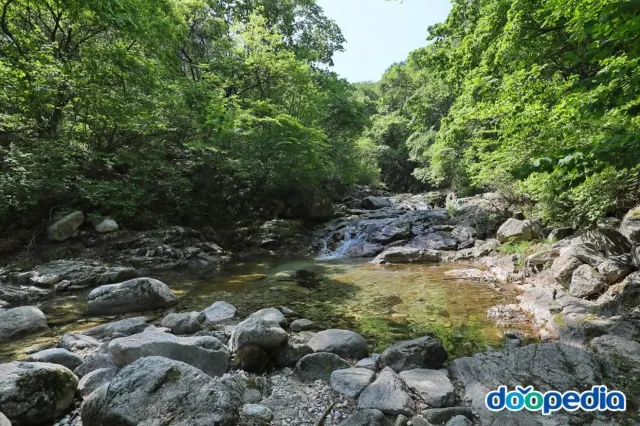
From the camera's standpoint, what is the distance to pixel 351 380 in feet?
12.7

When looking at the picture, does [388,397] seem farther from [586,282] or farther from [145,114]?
[145,114]

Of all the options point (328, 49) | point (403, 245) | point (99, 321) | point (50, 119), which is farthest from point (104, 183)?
point (328, 49)

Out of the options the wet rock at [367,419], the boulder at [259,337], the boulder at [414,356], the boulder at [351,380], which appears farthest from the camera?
the boulder at [259,337]

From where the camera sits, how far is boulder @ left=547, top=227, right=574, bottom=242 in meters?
9.20

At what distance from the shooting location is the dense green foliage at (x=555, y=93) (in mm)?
2871

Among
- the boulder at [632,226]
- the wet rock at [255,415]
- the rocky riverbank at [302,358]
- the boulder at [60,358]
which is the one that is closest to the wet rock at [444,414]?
the rocky riverbank at [302,358]

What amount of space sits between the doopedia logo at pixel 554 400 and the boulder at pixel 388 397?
31.2 inches

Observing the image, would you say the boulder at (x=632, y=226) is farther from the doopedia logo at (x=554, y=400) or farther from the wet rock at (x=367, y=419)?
the wet rock at (x=367, y=419)

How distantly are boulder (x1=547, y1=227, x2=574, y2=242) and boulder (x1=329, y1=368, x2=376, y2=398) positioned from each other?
310 inches

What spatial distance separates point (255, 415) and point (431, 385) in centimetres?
187

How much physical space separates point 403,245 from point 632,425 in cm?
1166

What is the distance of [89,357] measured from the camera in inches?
171

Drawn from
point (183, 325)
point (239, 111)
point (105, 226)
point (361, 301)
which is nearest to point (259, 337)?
point (183, 325)

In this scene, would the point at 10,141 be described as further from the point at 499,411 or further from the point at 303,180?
the point at 499,411
